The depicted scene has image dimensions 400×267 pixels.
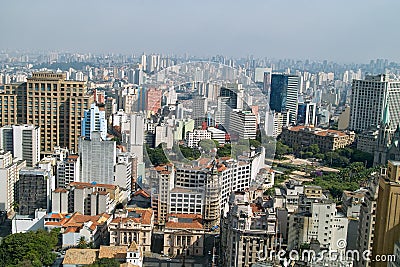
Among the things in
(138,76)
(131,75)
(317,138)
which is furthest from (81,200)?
(131,75)

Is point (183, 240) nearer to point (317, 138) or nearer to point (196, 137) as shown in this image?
point (196, 137)

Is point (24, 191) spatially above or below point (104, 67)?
below

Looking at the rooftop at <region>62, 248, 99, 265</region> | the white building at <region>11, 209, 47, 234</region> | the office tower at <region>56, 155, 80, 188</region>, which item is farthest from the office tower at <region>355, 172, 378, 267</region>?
the office tower at <region>56, 155, 80, 188</region>

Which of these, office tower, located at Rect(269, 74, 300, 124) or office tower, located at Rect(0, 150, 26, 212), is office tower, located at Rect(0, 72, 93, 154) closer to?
office tower, located at Rect(0, 150, 26, 212)

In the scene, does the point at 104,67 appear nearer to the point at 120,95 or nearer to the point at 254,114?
the point at 120,95

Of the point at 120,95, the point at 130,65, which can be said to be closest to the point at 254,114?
the point at 120,95

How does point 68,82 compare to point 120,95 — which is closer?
point 68,82
